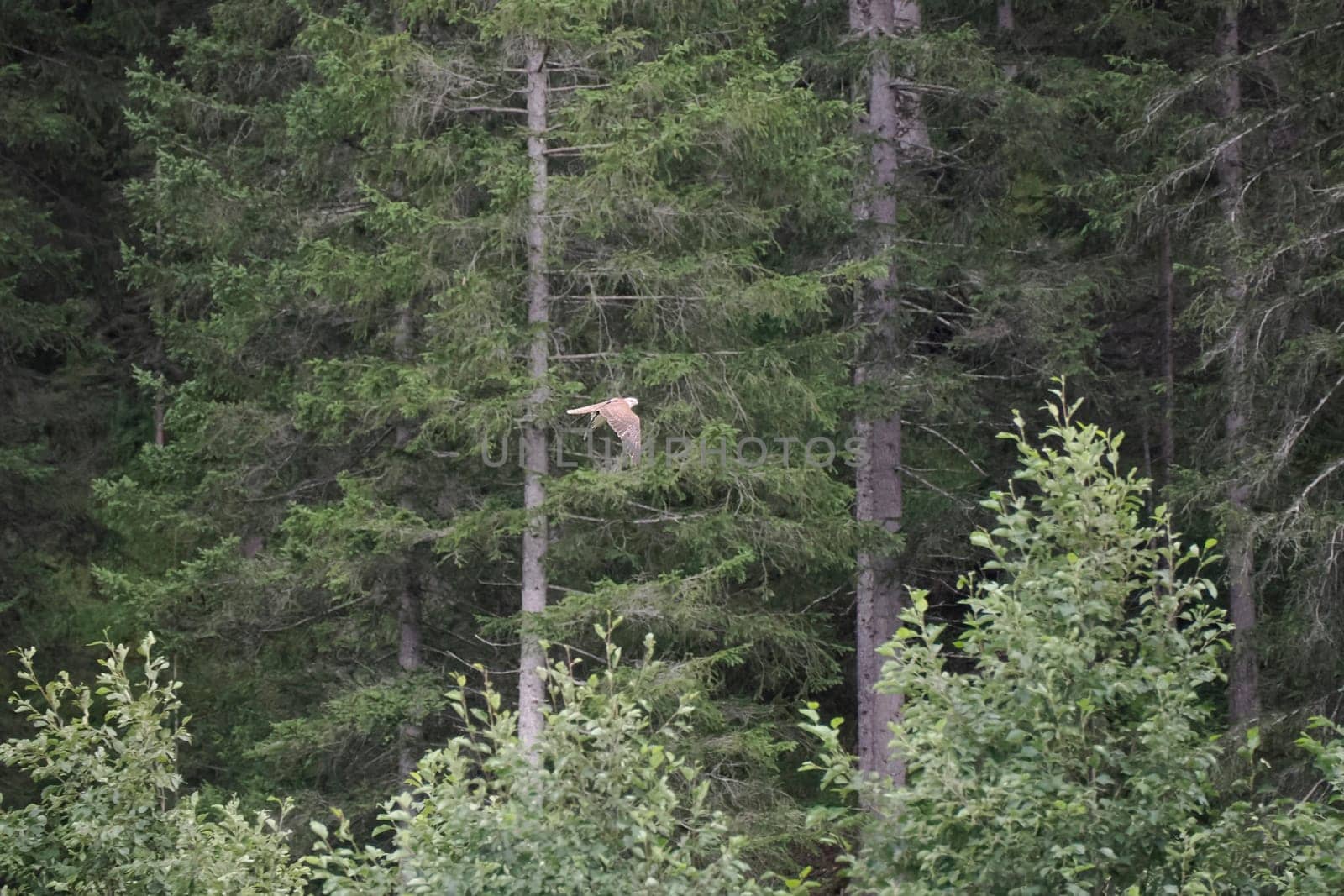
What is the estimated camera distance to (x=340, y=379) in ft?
37.4

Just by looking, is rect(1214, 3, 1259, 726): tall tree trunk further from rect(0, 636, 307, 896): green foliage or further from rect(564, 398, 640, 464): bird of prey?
rect(0, 636, 307, 896): green foliage

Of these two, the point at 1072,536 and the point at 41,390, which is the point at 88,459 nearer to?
A: the point at 41,390

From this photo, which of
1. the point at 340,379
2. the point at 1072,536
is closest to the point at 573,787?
the point at 1072,536

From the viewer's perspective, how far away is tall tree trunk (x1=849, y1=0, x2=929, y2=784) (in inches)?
541

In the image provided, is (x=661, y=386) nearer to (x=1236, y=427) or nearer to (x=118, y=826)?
(x=1236, y=427)

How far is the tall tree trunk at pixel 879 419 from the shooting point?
45.1ft

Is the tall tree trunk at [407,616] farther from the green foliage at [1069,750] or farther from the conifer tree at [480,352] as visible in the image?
the green foliage at [1069,750]

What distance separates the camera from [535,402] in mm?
10469

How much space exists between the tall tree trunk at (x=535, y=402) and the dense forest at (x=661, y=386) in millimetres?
46

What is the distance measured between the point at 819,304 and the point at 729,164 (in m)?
1.24

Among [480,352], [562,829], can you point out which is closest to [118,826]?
[562,829]

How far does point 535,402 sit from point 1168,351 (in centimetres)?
684

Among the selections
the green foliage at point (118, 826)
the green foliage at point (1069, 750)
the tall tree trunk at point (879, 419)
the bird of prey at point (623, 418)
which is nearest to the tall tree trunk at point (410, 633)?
the bird of prey at point (623, 418)

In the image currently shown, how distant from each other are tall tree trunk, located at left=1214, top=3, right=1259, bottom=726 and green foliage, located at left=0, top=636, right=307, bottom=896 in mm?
6458
